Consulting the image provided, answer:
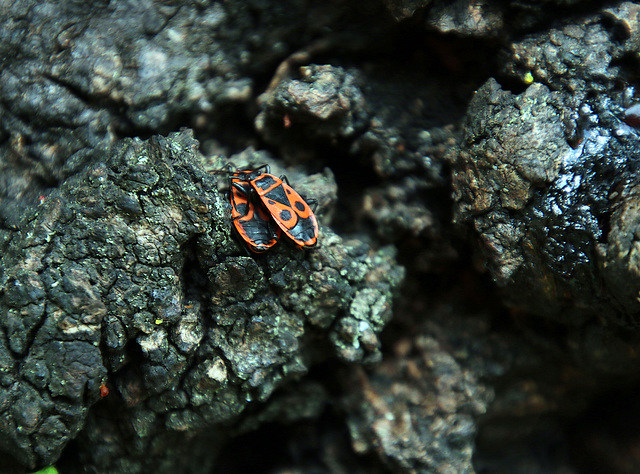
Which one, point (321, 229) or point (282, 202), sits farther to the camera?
point (321, 229)

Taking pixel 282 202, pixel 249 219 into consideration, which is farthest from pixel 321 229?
pixel 249 219

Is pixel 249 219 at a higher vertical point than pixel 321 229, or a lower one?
higher

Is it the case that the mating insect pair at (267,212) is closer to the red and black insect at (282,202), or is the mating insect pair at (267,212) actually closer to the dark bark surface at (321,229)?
the red and black insect at (282,202)

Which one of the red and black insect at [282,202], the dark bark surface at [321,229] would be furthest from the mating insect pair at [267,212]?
the dark bark surface at [321,229]

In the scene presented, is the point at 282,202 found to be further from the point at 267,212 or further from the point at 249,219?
the point at 249,219

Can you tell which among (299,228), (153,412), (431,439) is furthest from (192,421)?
(431,439)

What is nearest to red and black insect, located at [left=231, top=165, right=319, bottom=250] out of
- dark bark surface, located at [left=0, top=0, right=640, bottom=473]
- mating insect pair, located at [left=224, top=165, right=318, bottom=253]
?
mating insect pair, located at [left=224, top=165, right=318, bottom=253]

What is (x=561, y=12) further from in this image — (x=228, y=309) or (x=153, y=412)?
(x=153, y=412)
